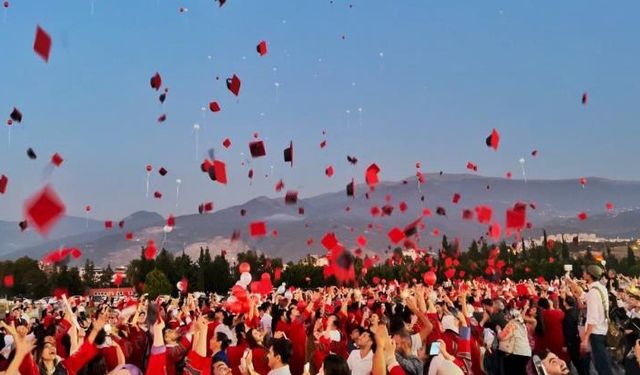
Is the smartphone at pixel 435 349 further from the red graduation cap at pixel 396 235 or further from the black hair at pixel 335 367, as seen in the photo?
the red graduation cap at pixel 396 235

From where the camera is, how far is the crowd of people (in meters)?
6.55

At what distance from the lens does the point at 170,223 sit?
31.4 m

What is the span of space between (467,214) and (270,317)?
24918 millimetres

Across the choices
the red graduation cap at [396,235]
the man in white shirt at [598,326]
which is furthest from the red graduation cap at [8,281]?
the man in white shirt at [598,326]

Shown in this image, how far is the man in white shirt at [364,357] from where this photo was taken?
6.75 metres

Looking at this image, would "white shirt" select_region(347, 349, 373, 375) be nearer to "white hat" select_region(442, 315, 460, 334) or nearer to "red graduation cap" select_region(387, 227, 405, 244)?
"white hat" select_region(442, 315, 460, 334)

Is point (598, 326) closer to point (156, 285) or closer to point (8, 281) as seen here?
point (156, 285)

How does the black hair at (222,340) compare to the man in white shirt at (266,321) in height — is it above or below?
above

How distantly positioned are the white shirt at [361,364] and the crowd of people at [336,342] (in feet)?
0.04

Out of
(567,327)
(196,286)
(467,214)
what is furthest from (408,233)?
(196,286)

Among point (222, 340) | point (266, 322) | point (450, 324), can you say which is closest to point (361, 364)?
point (222, 340)

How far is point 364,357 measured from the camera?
22.4 feet

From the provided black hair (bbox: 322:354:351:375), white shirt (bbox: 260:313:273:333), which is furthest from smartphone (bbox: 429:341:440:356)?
white shirt (bbox: 260:313:273:333)

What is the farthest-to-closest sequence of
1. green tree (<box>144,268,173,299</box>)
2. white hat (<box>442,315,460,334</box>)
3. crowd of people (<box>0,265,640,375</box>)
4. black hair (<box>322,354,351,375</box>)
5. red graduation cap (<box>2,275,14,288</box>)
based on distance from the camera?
red graduation cap (<box>2,275,14,288</box>) < green tree (<box>144,268,173,299</box>) < white hat (<box>442,315,460,334</box>) < crowd of people (<box>0,265,640,375</box>) < black hair (<box>322,354,351,375</box>)
